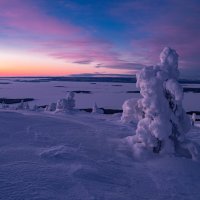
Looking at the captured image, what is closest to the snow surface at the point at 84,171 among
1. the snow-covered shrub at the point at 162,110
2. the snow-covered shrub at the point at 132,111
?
the snow-covered shrub at the point at 162,110

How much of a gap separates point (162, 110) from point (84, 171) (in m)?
3.66

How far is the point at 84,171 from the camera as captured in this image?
8648 mm

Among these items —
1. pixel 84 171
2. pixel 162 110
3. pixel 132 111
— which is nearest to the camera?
pixel 84 171

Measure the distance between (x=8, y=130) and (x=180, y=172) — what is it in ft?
23.9

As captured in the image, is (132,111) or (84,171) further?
(132,111)

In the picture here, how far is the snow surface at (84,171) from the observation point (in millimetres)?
7312

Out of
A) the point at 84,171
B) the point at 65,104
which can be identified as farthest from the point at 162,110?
the point at 65,104

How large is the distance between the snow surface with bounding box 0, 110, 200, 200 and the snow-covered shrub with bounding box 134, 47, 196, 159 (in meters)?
0.67

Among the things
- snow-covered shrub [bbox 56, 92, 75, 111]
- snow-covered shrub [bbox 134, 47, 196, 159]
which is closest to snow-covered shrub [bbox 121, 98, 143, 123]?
snow-covered shrub [bbox 134, 47, 196, 159]

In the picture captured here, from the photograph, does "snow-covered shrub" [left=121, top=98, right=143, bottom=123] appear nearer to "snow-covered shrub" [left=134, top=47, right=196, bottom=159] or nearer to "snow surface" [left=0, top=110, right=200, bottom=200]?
"snow-covered shrub" [left=134, top=47, right=196, bottom=159]

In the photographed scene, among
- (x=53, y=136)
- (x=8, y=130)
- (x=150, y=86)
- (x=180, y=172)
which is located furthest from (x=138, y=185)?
(x=8, y=130)

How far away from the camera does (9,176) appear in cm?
776

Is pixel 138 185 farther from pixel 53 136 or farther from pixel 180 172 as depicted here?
pixel 53 136

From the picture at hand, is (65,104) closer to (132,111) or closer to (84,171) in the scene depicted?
(132,111)
